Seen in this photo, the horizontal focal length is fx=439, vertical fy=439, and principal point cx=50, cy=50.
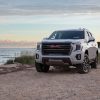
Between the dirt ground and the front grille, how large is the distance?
3.60 ft

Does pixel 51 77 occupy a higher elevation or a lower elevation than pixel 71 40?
lower

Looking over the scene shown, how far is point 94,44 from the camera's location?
20766 mm

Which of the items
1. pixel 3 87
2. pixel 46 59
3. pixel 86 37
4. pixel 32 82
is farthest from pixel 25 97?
pixel 86 37

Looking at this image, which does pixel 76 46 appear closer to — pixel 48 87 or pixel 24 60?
pixel 48 87

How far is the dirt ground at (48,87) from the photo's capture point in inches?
474

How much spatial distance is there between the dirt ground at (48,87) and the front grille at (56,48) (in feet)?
3.60

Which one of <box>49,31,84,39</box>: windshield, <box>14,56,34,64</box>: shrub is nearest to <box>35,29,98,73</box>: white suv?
<box>49,31,84,39</box>: windshield

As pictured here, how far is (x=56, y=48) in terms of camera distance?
1834 cm

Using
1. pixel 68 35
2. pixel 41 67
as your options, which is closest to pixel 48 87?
pixel 41 67

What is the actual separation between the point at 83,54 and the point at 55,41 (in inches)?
51.2

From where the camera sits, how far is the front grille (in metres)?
18.2

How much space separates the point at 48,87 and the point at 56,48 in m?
4.56

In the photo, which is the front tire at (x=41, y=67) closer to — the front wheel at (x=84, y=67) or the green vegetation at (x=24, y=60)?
the front wheel at (x=84, y=67)

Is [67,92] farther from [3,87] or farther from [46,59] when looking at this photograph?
[46,59]
